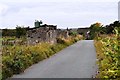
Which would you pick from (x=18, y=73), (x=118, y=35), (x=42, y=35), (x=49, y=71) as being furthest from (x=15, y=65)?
(x=42, y=35)

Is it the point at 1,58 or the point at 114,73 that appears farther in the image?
the point at 1,58

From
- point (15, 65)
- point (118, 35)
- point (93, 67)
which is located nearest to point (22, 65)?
point (15, 65)

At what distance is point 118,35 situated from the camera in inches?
476

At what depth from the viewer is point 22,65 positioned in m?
15.7

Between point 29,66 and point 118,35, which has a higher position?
point 118,35

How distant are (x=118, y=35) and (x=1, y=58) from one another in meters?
5.62

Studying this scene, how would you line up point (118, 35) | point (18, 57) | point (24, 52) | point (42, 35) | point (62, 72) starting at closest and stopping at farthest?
1. point (118, 35)
2. point (62, 72)
3. point (18, 57)
4. point (24, 52)
5. point (42, 35)

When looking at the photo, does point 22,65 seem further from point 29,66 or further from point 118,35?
point 118,35

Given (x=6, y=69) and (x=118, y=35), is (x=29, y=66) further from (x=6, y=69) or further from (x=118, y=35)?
(x=118, y=35)

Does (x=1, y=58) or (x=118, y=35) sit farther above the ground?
(x=118, y=35)

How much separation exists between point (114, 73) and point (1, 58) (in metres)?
6.02

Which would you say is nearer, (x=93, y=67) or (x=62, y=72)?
(x=62, y=72)

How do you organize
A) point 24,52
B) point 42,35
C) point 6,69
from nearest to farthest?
point 6,69 < point 24,52 < point 42,35

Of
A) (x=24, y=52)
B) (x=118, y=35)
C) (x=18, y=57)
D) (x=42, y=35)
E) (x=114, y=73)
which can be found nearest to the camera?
(x=114, y=73)
